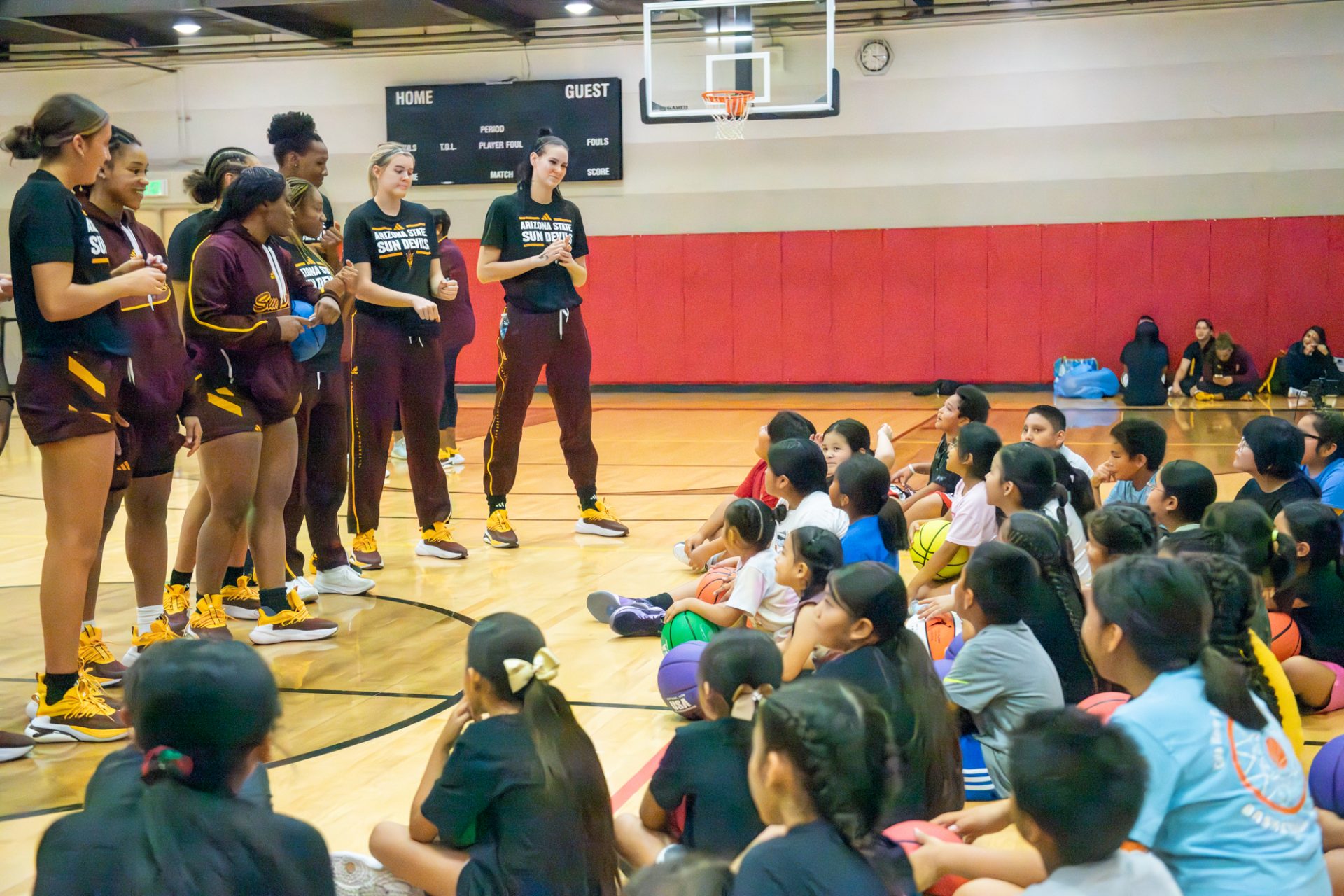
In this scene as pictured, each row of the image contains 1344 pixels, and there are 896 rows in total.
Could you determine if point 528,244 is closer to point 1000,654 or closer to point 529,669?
point 1000,654

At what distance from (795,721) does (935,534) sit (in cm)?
344

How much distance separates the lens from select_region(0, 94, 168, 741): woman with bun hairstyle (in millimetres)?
3301

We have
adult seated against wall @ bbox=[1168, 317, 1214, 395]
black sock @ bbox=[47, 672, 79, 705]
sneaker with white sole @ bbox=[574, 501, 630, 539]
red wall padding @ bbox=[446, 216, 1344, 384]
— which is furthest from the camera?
red wall padding @ bbox=[446, 216, 1344, 384]

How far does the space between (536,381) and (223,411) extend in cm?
227

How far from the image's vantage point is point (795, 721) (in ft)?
5.48

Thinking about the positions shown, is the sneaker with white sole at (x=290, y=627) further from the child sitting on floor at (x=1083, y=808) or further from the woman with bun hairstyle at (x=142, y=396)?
the child sitting on floor at (x=1083, y=808)

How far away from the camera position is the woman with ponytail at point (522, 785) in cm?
207

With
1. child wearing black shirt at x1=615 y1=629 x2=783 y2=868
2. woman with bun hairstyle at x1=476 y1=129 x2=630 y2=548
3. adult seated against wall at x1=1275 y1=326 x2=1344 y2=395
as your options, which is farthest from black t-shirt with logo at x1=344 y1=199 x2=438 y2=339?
adult seated against wall at x1=1275 y1=326 x2=1344 y2=395

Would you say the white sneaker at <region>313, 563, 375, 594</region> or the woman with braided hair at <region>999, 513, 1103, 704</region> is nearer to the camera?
the woman with braided hair at <region>999, 513, 1103, 704</region>

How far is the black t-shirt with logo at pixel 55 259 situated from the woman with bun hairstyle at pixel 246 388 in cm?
58

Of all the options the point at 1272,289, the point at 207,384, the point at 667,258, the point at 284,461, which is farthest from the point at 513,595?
the point at 1272,289

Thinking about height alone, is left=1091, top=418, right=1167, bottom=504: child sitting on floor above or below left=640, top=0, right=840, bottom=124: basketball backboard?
below

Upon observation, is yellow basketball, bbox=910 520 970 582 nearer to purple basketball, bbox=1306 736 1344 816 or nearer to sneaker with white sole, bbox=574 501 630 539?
sneaker with white sole, bbox=574 501 630 539

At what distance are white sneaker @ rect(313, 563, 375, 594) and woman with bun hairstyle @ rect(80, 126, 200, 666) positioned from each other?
126 centimetres
